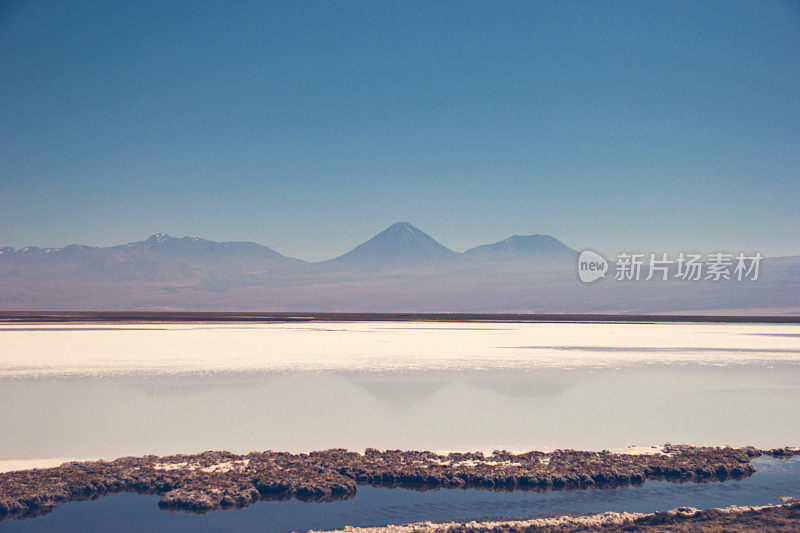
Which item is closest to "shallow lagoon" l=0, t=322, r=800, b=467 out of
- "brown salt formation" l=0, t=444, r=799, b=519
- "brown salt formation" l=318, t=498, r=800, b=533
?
"brown salt formation" l=0, t=444, r=799, b=519

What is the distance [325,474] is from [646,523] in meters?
4.16

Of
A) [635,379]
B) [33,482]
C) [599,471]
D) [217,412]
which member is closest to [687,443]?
[599,471]

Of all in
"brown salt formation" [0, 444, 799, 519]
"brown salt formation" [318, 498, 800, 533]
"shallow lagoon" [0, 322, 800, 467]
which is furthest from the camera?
"shallow lagoon" [0, 322, 800, 467]

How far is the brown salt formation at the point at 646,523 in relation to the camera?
7215 mm

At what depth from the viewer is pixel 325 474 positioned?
911cm

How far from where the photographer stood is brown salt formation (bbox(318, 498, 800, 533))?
7.21 m

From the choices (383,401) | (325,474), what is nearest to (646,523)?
(325,474)

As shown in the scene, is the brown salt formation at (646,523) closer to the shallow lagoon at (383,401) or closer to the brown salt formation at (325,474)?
the brown salt formation at (325,474)

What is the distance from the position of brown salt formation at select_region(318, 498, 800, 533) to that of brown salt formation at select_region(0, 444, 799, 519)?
4.33 ft

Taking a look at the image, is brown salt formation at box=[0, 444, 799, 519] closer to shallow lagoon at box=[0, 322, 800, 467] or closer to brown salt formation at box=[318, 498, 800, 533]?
shallow lagoon at box=[0, 322, 800, 467]

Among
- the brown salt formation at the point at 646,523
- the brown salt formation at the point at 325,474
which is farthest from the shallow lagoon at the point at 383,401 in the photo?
the brown salt formation at the point at 646,523

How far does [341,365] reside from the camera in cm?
2180

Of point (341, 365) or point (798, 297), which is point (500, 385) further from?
point (798, 297)

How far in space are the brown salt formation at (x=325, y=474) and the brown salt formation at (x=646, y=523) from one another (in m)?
1.32
